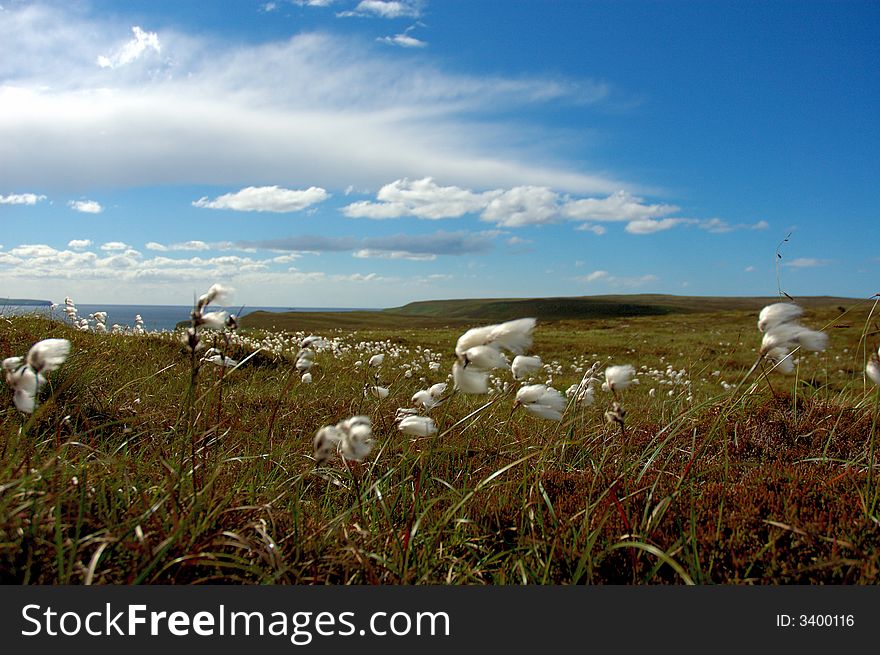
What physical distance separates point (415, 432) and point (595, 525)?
1.27m

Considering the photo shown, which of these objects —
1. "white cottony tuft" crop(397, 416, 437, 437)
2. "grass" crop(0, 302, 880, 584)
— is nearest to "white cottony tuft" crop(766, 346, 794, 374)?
"grass" crop(0, 302, 880, 584)

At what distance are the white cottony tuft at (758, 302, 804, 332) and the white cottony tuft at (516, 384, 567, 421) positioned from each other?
4.09ft

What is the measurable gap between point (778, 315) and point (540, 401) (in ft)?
4.74

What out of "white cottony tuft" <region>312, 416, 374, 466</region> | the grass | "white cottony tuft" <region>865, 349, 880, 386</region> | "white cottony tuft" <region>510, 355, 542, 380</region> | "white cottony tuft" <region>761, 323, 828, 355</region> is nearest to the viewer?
"white cottony tuft" <region>312, 416, 374, 466</region>

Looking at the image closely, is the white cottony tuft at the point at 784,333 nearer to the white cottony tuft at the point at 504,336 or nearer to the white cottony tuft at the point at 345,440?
the white cottony tuft at the point at 504,336

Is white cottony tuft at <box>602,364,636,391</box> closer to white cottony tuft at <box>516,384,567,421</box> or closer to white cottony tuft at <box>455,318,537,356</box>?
white cottony tuft at <box>516,384,567,421</box>

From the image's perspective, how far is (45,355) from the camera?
3.21m

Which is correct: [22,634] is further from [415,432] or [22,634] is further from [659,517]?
[659,517]

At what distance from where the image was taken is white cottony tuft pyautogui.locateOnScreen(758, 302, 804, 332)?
3590 mm

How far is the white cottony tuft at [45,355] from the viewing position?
3145 mm

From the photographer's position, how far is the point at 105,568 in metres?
3.10

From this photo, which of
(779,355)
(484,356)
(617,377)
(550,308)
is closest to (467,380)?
(484,356)

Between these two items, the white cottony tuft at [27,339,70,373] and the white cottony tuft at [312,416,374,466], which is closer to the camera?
the white cottony tuft at [312,416,374,466]

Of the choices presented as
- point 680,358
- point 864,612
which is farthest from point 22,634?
point 680,358
